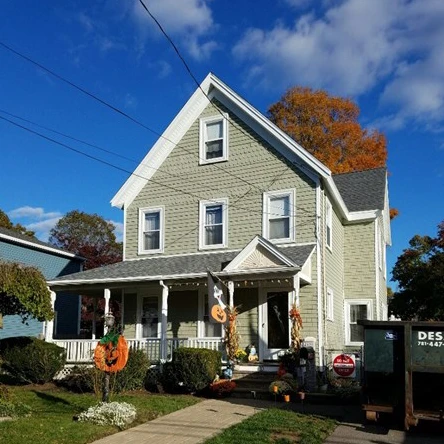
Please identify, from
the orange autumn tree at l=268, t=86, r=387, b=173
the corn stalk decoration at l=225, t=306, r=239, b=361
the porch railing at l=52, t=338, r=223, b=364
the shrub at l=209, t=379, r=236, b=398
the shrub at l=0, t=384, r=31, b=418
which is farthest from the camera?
the orange autumn tree at l=268, t=86, r=387, b=173

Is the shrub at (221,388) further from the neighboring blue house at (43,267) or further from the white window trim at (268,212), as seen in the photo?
the neighboring blue house at (43,267)

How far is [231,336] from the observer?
1572cm

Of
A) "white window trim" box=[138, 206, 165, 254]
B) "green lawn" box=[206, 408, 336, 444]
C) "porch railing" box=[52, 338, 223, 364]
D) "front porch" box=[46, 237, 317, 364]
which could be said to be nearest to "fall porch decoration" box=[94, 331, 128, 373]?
"green lawn" box=[206, 408, 336, 444]

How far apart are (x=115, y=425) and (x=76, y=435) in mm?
1057

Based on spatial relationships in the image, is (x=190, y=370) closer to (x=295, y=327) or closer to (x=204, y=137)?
(x=295, y=327)

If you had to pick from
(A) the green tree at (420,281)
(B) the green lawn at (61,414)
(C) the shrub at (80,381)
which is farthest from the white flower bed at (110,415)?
(A) the green tree at (420,281)

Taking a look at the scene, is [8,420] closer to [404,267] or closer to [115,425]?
[115,425]

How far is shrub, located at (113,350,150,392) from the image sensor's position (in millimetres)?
14172

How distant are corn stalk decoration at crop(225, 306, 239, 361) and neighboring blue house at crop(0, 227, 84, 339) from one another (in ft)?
30.1

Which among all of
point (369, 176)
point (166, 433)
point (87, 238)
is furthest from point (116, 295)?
point (87, 238)

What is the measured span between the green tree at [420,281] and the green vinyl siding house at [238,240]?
5.93m

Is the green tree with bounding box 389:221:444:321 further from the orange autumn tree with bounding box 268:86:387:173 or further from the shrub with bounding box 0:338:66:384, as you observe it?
the shrub with bounding box 0:338:66:384

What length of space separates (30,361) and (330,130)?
81.2 ft

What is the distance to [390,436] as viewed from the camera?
9.12 m
